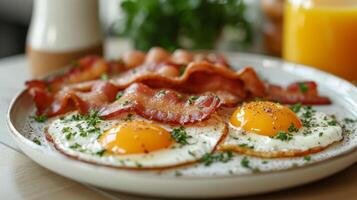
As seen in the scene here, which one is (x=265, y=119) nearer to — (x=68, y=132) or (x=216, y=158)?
(x=216, y=158)

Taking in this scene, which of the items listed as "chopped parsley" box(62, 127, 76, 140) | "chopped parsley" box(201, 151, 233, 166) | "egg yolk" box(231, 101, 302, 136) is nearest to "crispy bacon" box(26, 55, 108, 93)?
"chopped parsley" box(62, 127, 76, 140)

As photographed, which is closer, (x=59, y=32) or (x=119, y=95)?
(x=119, y=95)

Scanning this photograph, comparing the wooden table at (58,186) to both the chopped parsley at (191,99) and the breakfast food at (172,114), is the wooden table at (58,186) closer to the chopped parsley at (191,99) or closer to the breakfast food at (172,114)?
the breakfast food at (172,114)

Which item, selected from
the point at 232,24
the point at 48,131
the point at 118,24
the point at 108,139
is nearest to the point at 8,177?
the point at 48,131

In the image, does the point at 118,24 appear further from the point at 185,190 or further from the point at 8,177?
the point at 185,190

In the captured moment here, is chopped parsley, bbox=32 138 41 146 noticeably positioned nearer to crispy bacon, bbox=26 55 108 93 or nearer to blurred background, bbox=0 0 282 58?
crispy bacon, bbox=26 55 108 93

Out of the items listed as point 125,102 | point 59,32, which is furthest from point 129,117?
point 59,32
